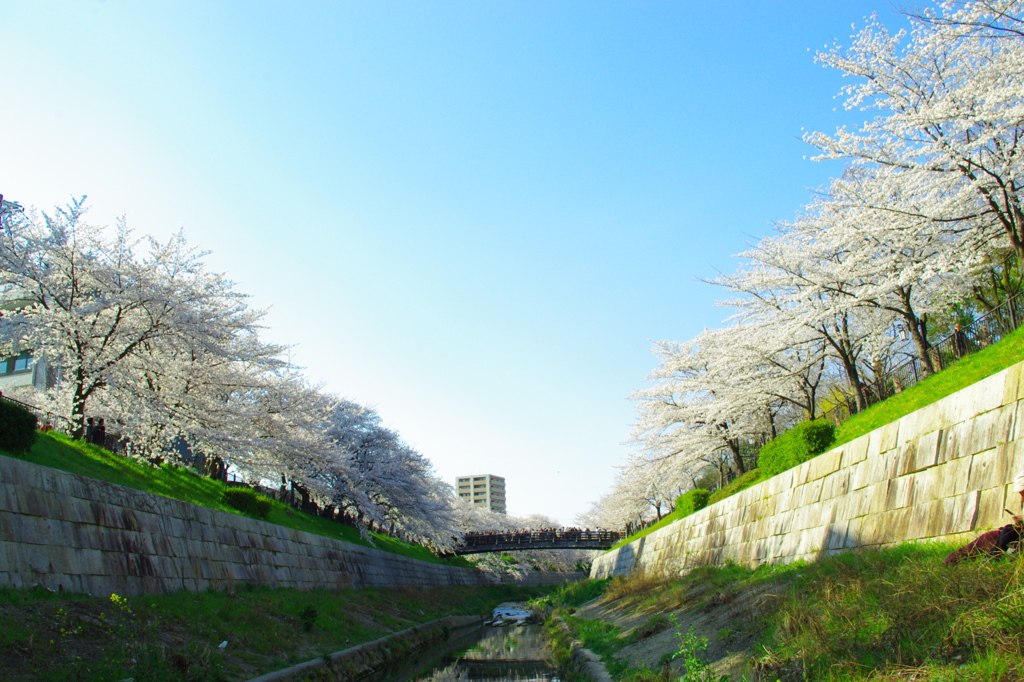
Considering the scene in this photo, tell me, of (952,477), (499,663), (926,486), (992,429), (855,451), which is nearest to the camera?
(992,429)

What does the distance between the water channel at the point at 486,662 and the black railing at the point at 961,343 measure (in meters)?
12.6

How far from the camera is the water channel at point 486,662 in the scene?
13.6 meters

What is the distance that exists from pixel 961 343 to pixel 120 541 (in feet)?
60.6

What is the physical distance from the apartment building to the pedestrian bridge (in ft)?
342

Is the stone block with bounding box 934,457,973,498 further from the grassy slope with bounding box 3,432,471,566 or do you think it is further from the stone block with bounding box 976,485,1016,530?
the grassy slope with bounding box 3,432,471,566

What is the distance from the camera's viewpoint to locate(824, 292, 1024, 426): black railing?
13.6 metres

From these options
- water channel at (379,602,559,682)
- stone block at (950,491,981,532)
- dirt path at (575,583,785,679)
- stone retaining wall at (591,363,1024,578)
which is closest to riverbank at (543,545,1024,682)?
Answer: dirt path at (575,583,785,679)

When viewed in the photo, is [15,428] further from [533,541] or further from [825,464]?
[533,541]

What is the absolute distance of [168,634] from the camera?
880cm

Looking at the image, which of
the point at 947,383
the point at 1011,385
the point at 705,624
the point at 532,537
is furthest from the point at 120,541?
the point at 532,537

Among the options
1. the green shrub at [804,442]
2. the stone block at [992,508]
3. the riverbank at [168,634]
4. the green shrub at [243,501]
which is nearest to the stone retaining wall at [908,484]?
the stone block at [992,508]

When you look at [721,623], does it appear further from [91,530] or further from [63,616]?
[91,530]

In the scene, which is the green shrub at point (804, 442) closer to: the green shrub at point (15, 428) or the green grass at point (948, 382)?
the green grass at point (948, 382)

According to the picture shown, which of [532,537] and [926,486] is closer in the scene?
[926,486]
